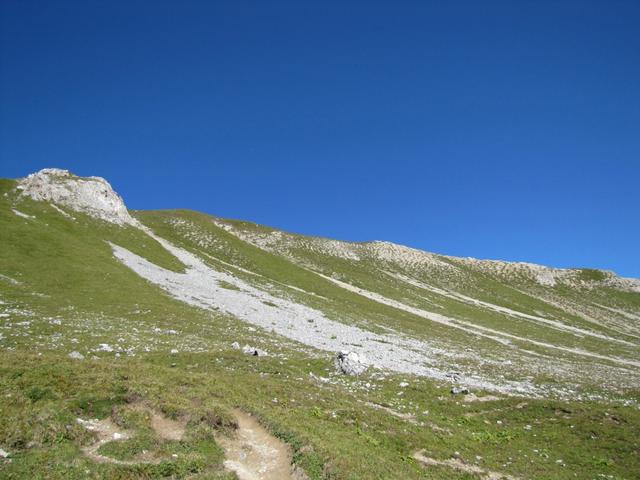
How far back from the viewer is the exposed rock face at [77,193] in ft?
292

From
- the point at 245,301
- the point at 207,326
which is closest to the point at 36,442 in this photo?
the point at 207,326

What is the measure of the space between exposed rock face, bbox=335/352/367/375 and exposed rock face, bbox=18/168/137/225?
3179 inches

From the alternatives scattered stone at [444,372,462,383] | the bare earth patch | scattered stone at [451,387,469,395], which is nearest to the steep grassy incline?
scattered stone at [444,372,462,383]

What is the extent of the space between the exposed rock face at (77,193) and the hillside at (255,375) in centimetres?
112

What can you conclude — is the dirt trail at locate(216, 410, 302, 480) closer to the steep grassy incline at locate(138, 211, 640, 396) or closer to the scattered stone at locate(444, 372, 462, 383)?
the scattered stone at locate(444, 372, 462, 383)

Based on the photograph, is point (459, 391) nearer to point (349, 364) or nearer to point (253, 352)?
point (349, 364)

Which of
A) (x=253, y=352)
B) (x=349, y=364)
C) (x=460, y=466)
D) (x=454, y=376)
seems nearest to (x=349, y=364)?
(x=349, y=364)

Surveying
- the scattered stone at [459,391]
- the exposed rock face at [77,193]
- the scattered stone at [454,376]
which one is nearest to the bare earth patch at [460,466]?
the scattered stone at [459,391]

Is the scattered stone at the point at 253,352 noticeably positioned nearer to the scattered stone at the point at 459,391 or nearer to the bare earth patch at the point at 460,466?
the scattered stone at the point at 459,391

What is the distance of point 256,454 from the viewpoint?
46.2ft

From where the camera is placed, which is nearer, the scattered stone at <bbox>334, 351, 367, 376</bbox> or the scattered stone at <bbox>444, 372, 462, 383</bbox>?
the scattered stone at <bbox>334, 351, 367, 376</bbox>

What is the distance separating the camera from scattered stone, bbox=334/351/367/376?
28.0 meters

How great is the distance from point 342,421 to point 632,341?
104264 mm

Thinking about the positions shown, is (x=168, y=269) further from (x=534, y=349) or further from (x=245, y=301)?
(x=534, y=349)
